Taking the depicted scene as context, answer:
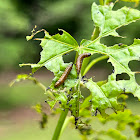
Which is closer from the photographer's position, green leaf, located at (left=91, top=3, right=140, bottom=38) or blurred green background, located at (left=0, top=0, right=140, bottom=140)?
green leaf, located at (left=91, top=3, right=140, bottom=38)

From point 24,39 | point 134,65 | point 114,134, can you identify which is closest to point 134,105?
point 134,65

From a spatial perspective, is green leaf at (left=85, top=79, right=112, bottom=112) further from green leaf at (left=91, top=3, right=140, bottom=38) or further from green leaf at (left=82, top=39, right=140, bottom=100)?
green leaf at (left=91, top=3, right=140, bottom=38)

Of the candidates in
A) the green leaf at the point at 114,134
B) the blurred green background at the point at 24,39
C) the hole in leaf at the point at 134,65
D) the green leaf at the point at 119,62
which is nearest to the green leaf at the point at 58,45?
the green leaf at the point at 119,62

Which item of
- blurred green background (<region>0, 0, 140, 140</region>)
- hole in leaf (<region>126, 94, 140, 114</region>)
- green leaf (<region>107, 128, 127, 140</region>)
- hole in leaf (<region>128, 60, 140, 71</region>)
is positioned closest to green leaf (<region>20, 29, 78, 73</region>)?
green leaf (<region>107, 128, 127, 140</region>)

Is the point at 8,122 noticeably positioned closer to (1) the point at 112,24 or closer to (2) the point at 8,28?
(2) the point at 8,28

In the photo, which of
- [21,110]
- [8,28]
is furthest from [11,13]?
[21,110]

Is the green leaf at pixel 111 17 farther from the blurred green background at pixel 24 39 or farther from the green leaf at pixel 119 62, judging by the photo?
the blurred green background at pixel 24 39

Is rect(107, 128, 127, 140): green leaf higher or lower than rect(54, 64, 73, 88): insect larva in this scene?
lower
